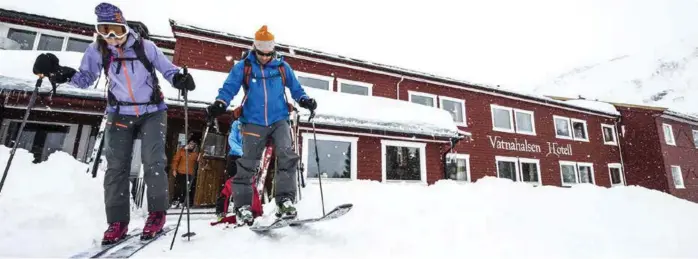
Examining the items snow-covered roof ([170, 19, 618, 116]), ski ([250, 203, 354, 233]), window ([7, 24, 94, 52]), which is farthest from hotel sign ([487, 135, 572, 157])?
window ([7, 24, 94, 52])

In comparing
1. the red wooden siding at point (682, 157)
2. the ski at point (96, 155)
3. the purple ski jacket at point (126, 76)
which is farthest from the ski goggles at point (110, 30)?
the red wooden siding at point (682, 157)

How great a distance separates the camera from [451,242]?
7.53ft

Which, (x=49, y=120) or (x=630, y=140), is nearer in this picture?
(x=49, y=120)

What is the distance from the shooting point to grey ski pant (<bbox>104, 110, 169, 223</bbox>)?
2594 millimetres

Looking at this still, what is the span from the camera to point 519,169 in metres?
15.6

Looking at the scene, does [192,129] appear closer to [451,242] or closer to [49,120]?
[49,120]

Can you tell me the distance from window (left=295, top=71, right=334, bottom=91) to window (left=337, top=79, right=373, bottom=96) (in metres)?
0.44

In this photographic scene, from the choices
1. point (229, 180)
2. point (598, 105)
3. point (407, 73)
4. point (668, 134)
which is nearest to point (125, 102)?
point (229, 180)

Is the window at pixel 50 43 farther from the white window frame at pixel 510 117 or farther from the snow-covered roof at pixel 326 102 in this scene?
the white window frame at pixel 510 117

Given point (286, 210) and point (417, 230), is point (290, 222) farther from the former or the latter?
point (417, 230)

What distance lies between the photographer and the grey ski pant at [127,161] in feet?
8.51

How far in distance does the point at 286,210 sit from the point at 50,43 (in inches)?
489

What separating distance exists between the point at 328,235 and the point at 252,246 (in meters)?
0.58

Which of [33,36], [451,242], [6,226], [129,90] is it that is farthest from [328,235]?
[33,36]
